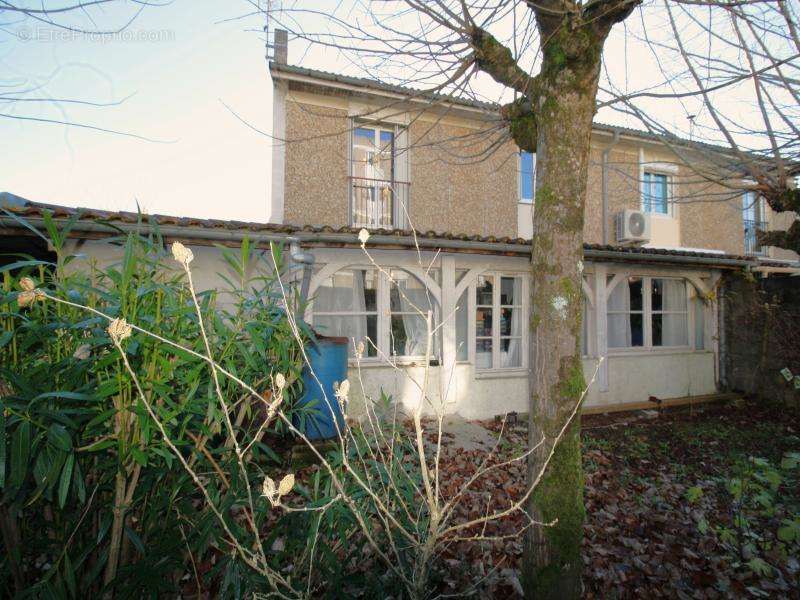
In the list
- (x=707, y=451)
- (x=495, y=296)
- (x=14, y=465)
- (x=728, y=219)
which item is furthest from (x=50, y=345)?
(x=728, y=219)

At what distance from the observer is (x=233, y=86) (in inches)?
133

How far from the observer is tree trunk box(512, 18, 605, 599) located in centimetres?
212

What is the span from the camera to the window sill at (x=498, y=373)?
690cm

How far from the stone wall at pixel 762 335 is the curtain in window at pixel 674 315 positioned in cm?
98

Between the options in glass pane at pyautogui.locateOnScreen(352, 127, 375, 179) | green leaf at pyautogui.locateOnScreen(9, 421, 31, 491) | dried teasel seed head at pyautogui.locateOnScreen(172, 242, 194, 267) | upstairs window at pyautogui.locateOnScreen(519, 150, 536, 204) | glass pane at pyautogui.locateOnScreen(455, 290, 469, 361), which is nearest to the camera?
dried teasel seed head at pyautogui.locateOnScreen(172, 242, 194, 267)

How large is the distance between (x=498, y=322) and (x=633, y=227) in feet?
18.0

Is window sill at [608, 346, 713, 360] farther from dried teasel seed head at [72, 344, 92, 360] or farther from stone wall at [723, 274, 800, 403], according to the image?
dried teasel seed head at [72, 344, 92, 360]

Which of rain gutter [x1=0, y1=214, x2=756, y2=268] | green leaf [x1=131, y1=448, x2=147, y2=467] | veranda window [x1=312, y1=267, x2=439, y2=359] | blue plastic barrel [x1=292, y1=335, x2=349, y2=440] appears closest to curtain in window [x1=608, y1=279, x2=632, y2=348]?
Answer: rain gutter [x1=0, y1=214, x2=756, y2=268]

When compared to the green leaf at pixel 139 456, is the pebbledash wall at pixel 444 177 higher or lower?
higher

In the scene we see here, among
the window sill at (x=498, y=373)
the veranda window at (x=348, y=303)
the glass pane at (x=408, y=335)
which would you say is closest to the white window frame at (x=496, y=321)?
the window sill at (x=498, y=373)

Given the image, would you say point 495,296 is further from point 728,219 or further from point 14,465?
point 728,219

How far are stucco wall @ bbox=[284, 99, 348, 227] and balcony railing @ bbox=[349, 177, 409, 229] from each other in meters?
0.27

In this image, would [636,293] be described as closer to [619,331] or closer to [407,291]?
[619,331]

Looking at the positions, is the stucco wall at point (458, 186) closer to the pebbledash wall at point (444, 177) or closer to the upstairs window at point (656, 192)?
the pebbledash wall at point (444, 177)
